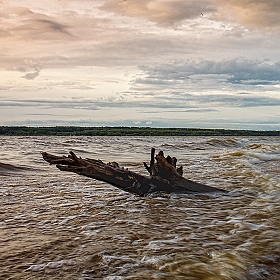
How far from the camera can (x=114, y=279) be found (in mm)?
3807

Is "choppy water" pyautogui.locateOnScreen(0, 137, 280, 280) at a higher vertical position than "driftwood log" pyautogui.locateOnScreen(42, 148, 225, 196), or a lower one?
lower

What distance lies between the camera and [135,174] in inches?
341

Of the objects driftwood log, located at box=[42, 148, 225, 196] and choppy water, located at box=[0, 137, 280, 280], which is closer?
choppy water, located at box=[0, 137, 280, 280]

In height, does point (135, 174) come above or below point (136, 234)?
above

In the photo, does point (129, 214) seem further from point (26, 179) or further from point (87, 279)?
point (26, 179)

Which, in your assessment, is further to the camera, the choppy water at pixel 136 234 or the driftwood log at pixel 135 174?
the driftwood log at pixel 135 174

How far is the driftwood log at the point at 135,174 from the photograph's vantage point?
8047 mm

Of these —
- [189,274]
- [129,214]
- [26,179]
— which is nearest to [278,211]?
[129,214]

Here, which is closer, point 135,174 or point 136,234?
point 136,234

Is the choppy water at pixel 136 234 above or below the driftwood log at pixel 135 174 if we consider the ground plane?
below

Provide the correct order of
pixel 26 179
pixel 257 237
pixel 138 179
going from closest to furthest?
pixel 257 237
pixel 138 179
pixel 26 179

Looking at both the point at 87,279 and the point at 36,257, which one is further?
the point at 36,257

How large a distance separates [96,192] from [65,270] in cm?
500

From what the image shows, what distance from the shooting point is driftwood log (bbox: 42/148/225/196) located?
26.4 ft
